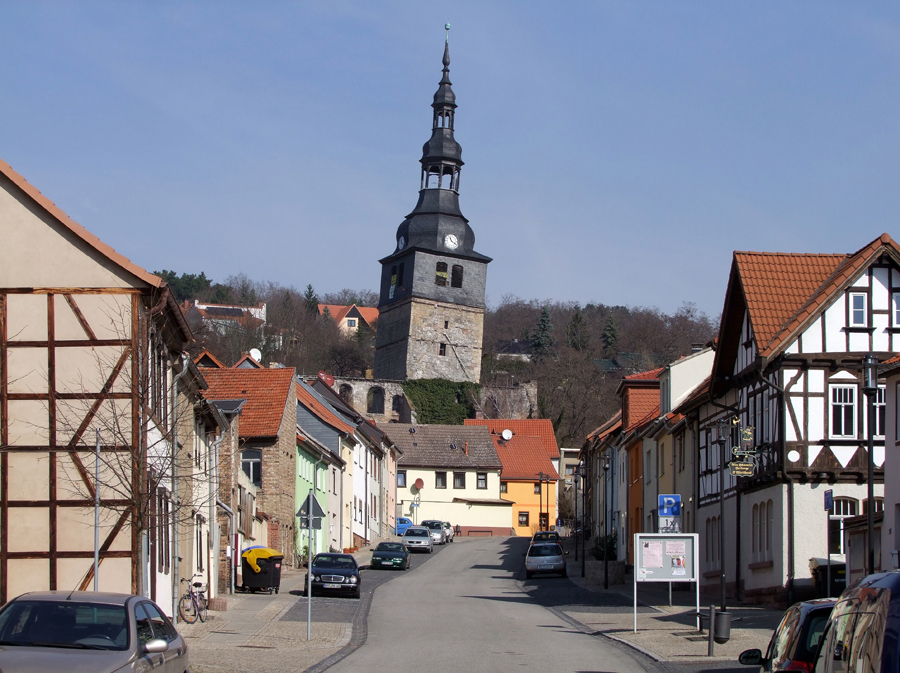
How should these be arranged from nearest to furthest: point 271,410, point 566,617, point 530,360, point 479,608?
point 566,617 < point 479,608 < point 271,410 < point 530,360

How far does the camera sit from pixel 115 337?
69.9 ft

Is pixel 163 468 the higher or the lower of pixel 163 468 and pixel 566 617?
the higher

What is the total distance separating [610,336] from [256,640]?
406ft

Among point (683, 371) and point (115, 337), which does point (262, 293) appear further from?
point (115, 337)

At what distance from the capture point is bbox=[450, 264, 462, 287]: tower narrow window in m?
109

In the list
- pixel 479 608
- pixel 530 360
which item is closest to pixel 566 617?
pixel 479 608

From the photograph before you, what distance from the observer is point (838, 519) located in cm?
2766

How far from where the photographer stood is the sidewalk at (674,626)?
19.9 meters

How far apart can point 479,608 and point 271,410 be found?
456 inches

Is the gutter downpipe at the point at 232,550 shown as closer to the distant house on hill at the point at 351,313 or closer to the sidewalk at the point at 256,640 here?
the sidewalk at the point at 256,640

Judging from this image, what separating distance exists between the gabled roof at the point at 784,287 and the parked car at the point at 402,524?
142 feet

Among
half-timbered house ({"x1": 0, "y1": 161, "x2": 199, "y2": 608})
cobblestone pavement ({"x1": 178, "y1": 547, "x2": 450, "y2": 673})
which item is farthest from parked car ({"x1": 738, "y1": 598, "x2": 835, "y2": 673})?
half-timbered house ({"x1": 0, "y1": 161, "x2": 199, "y2": 608})

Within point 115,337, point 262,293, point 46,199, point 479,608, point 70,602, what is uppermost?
point 262,293

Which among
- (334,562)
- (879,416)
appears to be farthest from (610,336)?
(879,416)
